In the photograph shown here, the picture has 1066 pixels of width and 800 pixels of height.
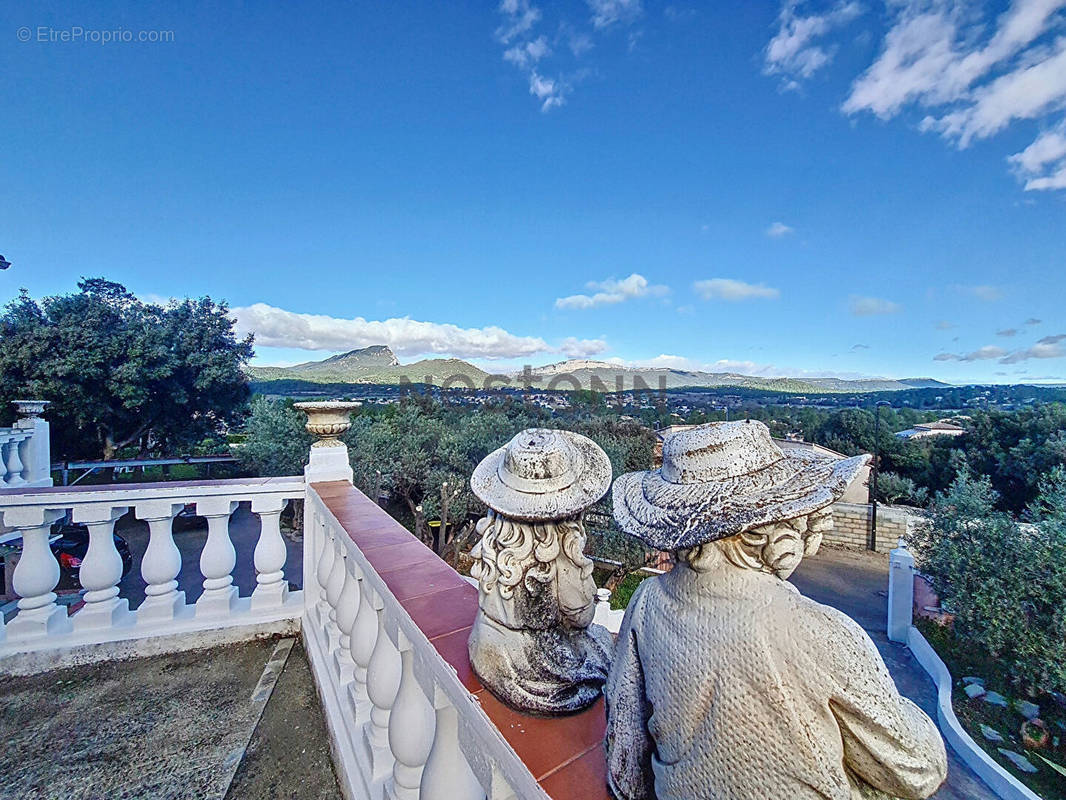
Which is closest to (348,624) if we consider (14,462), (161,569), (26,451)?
(161,569)

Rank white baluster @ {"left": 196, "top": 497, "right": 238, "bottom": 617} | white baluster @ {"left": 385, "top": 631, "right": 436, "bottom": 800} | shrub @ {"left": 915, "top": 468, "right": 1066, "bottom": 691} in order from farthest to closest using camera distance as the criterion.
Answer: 1. shrub @ {"left": 915, "top": 468, "right": 1066, "bottom": 691}
2. white baluster @ {"left": 196, "top": 497, "right": 238, "bottom": 617}
3. white baluster @ {"left": 385, "top": 631, "right": 436, "bottom": 800}

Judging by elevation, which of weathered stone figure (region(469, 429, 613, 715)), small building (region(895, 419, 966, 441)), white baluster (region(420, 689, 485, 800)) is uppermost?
weathered stone figure (region(469, 429, 613, 715))

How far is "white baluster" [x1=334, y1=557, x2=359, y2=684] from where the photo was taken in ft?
7.30

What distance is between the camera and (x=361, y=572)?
6.84 feet

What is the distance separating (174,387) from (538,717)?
65.3 feet

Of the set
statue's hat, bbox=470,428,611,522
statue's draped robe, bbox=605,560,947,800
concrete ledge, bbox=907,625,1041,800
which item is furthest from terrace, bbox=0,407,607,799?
concrete ledge, bbox=907,625,1041,800

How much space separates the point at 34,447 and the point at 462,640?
450 inches

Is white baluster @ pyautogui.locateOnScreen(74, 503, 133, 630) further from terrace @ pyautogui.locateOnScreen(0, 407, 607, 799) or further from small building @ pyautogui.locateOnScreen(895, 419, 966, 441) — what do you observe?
small building @ pyautogui.locateOnScreen(895, 419, 966, 441)

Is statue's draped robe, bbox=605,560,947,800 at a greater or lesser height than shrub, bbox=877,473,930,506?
greater

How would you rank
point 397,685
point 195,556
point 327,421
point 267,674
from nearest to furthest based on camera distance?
point 397,685
point 267,674
point 327,421
point 195,556

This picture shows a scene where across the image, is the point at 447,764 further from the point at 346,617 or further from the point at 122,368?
the point at 122,368

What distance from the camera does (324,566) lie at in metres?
2.85

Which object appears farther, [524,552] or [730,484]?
[524,552]

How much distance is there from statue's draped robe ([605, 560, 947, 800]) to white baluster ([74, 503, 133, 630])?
3666 mm
